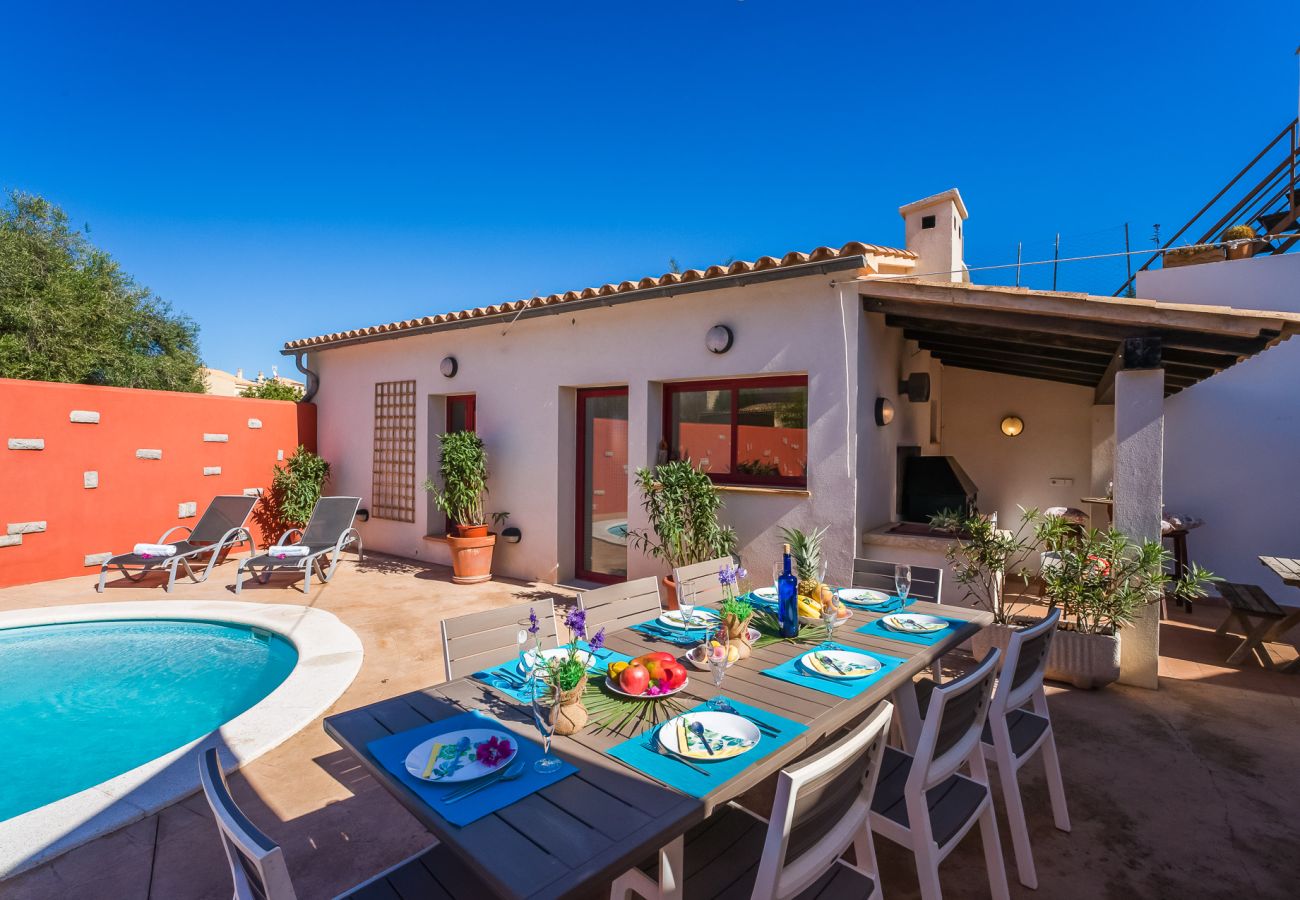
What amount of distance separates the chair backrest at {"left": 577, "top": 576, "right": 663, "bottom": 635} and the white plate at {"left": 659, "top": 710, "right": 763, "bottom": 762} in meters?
1.11

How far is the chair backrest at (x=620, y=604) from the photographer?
315cm

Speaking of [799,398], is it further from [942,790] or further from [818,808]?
[818,808]

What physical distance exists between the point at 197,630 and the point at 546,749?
233 inches

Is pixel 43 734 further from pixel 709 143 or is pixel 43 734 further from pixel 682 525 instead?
pixel 709 143

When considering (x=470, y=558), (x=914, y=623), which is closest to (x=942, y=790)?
(x=914, y=623)

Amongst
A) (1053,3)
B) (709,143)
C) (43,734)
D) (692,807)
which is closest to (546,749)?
(692,807)

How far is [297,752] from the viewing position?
340 centimetres

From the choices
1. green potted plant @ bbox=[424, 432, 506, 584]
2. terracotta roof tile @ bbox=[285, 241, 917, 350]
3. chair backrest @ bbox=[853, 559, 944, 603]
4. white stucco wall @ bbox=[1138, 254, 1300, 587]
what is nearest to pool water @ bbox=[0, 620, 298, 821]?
green potted plant @ bbox=[424, 432, 506, 584]

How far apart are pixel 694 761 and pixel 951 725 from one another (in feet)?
3.10

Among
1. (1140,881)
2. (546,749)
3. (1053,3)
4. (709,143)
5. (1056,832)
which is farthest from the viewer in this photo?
(709,143)

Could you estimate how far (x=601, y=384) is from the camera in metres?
6.95

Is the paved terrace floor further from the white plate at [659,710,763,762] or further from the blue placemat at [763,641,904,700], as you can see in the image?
the white plate at [659,710,763,762]

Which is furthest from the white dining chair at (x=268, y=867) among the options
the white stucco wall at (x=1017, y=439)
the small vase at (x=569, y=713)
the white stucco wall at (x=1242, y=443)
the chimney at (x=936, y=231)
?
the white stucco wall at (x=1242, y=443)

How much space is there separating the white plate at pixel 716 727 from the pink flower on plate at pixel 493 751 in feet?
1.49
